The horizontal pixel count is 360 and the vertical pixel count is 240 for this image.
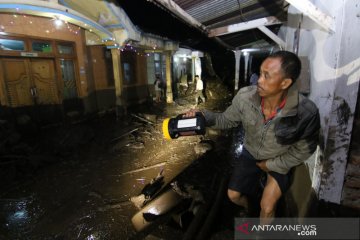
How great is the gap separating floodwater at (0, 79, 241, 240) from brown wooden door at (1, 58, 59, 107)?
1.30 m

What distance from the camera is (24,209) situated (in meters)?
3.66

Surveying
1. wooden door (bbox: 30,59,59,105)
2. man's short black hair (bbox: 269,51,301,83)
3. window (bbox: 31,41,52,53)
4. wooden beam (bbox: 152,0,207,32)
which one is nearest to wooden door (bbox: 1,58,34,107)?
wooden door (bbox: 30,59,59,105)

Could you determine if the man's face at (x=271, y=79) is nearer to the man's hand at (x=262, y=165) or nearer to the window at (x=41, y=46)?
the man's hand at (x=262, y=165)

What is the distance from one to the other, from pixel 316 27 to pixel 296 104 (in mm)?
1281

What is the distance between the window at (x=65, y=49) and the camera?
849 centimetres

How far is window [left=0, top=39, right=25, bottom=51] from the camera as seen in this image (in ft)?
21.9

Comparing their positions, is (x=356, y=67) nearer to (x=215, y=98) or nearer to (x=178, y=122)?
(x=178, y=122)

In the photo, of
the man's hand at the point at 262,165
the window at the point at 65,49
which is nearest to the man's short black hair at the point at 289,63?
the man's hand at the point at 262,165

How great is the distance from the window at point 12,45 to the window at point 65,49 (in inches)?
55.3

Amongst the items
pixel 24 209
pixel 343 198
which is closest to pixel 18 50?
pixel 24 209
